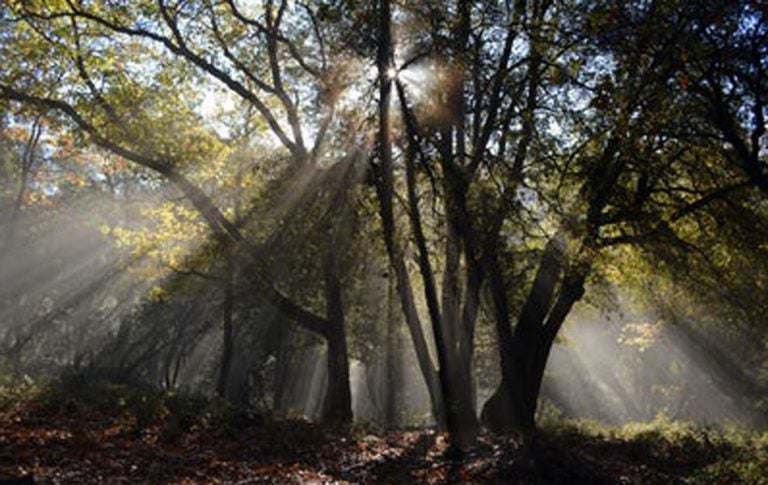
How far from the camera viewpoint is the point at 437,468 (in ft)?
33.5

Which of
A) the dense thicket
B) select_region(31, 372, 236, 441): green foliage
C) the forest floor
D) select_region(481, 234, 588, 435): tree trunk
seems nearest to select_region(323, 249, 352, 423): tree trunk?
the dense thicket

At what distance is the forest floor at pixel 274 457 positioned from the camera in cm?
806

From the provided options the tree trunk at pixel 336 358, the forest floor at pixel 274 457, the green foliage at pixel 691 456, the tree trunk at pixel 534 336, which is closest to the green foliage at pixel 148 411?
the forest floor at pixel 274 457

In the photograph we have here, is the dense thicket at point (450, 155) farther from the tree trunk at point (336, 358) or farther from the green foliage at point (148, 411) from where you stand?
the green foliage at point (148, 411)

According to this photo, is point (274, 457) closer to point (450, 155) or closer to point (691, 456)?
point (450, 155)

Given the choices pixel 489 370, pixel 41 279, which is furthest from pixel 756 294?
pixel 41 279

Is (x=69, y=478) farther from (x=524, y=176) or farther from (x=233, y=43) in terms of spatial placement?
(x=233, y=43)

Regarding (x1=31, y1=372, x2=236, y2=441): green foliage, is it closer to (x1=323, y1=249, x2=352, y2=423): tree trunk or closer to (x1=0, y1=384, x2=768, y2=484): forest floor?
(x1=0, y1=384, x2=768, y2=484): forest floor

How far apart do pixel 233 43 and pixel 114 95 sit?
134 inches

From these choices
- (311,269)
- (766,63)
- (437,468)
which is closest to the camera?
(766,63)

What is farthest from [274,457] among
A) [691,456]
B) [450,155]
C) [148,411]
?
[691,456]

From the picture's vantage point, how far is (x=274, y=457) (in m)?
10.5

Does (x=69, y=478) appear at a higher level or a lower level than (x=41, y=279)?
lower

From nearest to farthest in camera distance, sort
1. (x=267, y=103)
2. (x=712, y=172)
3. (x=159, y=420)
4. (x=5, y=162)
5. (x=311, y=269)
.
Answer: (x=159, y=420), (x=712, y=172), (x=311, y=269), (x=267, y=103), (x=5, y=162)
